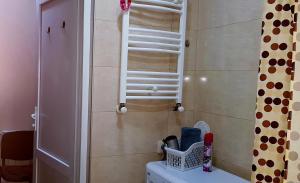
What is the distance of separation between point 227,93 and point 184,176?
56 centimetres

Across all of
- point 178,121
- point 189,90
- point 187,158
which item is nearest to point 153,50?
point 189,90

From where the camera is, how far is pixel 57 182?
215cm

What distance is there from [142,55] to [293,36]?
45.8 inches

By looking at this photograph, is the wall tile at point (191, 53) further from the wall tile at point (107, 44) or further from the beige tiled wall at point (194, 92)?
the wall tile at point (107, 44)

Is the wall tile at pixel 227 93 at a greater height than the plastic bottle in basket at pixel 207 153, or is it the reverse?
the wall tile at pixel 227 93

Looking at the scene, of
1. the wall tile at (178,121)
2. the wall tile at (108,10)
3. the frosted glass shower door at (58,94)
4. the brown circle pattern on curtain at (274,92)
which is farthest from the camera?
the wall tile at (178,121)

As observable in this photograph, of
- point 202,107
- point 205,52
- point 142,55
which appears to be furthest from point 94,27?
point 202,107

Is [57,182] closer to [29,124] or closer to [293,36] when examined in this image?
[29,124]

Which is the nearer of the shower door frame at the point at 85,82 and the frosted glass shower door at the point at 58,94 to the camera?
the shower door frame at the point at 85,82

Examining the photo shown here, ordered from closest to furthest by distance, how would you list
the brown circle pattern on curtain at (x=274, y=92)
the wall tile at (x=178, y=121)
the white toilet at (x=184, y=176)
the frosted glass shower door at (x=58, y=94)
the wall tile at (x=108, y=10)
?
1. the brown circle pattern on curtain at (x=274, y=92)
2. the white toilet at (x=184, y=176)
3. the wall tile at (x=108, y=10)
4. the frosted glass shower door at (x=58, y=94)
5. the wall tile at (x=178, y=121)

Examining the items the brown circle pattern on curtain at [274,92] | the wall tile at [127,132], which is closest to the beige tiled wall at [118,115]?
the wall tile at [127,132]

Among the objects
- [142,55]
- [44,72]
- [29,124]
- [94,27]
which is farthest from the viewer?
[29,124]

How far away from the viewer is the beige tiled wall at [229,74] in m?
1.69

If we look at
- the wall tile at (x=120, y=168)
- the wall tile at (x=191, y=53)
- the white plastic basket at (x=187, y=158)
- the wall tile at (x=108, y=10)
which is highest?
the wall tile at (x=108, y=10)
